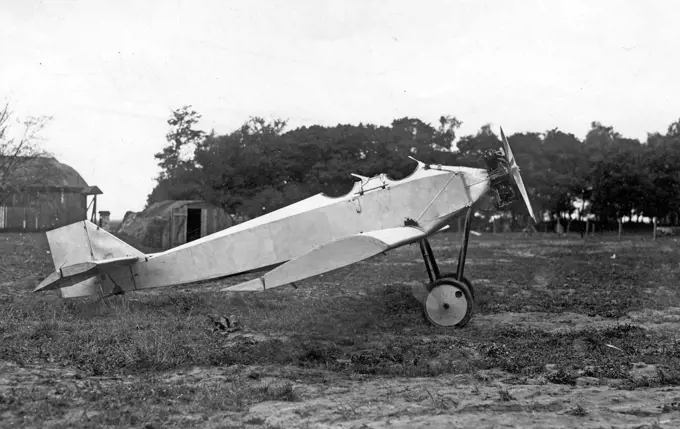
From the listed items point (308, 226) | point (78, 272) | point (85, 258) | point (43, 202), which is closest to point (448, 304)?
point (308, 226)

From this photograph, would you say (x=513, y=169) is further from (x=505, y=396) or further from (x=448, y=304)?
(x=505, y=396)

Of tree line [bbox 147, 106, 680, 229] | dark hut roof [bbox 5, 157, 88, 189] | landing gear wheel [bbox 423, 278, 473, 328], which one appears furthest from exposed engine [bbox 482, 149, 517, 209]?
dark hut roof [bbox 5, 157, 88, 189]

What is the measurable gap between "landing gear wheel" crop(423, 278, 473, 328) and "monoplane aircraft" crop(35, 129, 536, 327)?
16 millimetres

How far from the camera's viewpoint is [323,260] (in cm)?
875

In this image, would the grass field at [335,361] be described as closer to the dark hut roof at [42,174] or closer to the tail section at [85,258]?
the tail section at [85,258]

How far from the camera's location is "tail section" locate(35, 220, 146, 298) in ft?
32.8

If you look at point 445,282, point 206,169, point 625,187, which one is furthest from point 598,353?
point 625,187

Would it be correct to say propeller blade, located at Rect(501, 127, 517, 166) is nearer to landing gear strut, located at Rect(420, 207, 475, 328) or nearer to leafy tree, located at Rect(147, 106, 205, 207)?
landing gear strut, located at Rect(420, 207, 475, 328)

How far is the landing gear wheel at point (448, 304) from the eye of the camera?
994 centimetres

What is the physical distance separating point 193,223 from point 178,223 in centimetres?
73

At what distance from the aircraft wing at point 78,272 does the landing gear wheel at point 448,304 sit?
5.22m

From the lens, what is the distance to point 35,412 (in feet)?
17.6

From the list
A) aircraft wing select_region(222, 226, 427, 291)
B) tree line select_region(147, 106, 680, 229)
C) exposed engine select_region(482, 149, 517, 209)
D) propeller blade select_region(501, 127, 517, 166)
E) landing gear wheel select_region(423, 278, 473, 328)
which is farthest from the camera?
tree line select_region(147, 106, 680, 229)

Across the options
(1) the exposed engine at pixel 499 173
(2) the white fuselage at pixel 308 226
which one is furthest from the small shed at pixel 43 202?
(1) the exposed engine at pixel 499 173
